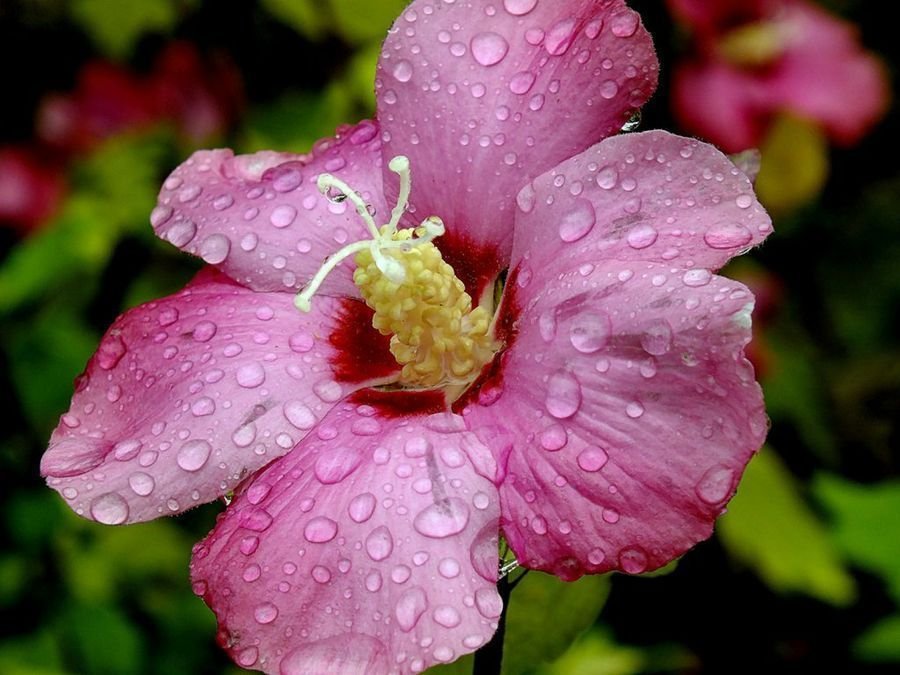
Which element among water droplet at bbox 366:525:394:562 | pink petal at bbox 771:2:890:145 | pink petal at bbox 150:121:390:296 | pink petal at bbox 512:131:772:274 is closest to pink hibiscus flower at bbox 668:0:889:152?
pink petal at bbox 771:2:890:145

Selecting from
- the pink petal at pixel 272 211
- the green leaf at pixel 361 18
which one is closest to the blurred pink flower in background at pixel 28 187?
the green leaf at pixel 361 18

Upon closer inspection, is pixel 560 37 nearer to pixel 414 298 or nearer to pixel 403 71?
pixel 403 71

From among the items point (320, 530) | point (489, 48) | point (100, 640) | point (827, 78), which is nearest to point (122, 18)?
point (100, 640)

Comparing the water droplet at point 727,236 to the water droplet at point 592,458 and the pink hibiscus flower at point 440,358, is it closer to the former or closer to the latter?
the pink hibiscus flower at point 440,358

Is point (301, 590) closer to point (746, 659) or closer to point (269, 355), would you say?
point (269, 355)

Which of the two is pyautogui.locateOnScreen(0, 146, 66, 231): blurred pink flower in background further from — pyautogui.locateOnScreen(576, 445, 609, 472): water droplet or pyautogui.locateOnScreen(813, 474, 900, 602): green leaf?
pyautogui.locateOnScreen(576, 445, 609, 472): water droplet
